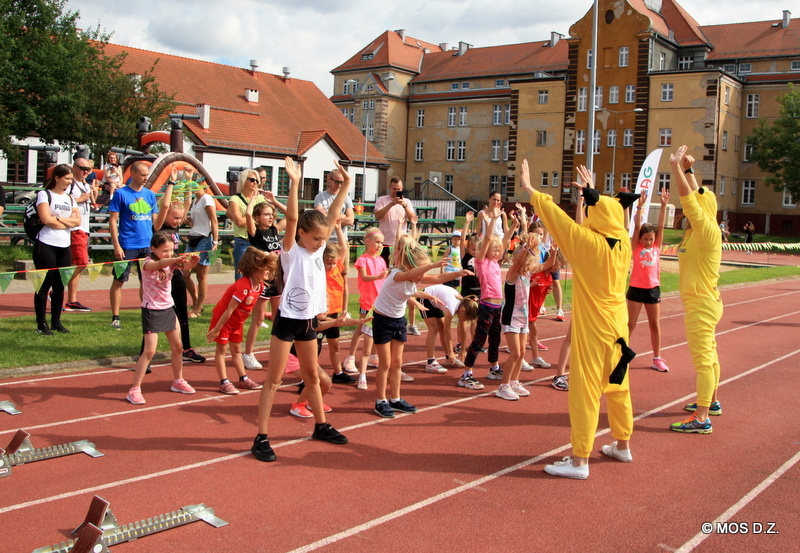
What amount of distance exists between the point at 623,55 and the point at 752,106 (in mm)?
11595

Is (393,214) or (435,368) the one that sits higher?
(393,214)

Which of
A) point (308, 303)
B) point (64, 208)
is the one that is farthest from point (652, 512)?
point (64, 208)

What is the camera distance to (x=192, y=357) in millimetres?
9477

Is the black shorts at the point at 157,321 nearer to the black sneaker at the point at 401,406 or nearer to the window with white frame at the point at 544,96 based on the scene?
the black sneaker at the point at 401,406

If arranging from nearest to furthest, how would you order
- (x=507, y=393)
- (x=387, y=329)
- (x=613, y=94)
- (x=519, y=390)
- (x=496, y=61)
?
(x=387, y=329) → (x=507, y=393) → (x=519, y=390) → (x=613, y=94) → (x=496, y=61)

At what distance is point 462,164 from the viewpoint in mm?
78938

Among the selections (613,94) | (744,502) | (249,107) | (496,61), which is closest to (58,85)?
(249,107)

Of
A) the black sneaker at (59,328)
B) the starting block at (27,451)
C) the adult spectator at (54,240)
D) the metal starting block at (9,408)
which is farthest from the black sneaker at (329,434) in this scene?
the black sneaker at (59,328)

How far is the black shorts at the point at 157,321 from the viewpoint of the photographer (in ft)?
25.0

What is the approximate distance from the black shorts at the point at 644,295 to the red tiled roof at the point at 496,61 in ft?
219

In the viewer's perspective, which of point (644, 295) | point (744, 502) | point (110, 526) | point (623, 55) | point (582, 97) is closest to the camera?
point (110, 526)

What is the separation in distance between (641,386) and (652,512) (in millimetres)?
4084

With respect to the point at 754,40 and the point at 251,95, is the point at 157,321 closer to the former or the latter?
the point at 251,95

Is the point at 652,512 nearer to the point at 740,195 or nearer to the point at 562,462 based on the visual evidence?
the point at 562,462
